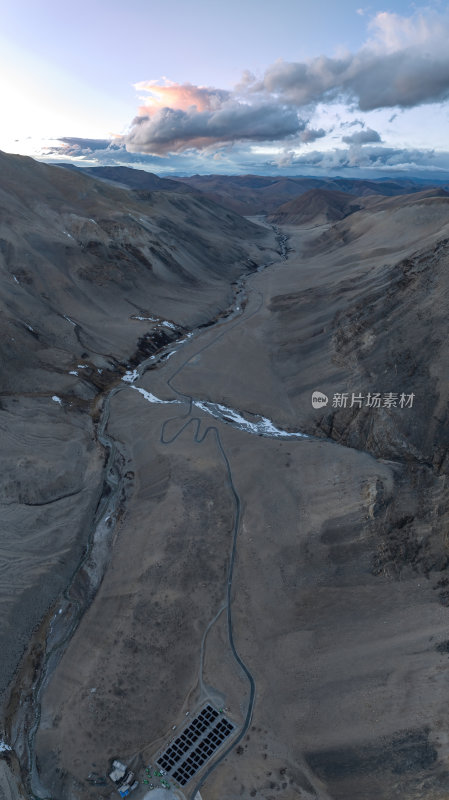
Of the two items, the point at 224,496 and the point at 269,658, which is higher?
the point at 224,496

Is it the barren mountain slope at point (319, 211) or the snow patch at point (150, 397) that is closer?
the snow patch at point (150, 397)

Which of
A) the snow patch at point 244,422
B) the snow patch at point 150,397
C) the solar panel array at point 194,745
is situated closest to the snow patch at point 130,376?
the snow patch at point 150,397

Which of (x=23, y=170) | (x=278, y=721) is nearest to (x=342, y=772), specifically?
(x=278, y=721)

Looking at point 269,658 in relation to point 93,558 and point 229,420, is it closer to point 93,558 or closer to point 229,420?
point 93,558

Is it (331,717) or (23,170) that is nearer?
(331,717)

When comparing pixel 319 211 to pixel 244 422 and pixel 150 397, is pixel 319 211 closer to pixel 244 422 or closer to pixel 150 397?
pixel 150 397

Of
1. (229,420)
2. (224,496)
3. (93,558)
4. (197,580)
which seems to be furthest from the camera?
(229,420)

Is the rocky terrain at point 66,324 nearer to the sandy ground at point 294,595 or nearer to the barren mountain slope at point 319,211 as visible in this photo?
the sandy ground at point 294,595
